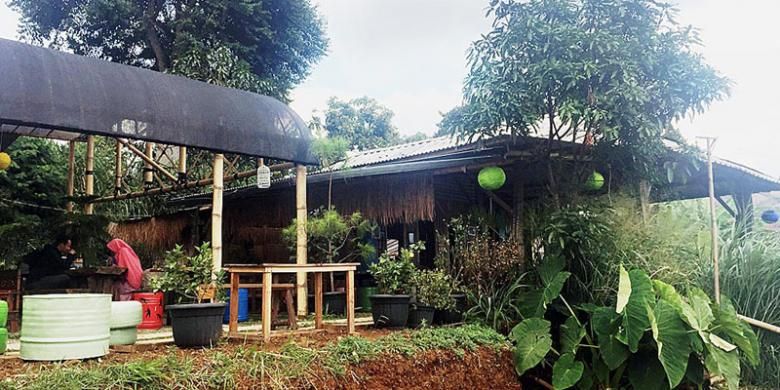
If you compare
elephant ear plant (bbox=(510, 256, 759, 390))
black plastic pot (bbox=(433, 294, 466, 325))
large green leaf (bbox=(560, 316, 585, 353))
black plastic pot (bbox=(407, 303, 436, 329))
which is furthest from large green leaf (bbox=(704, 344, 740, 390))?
black plastic pot (bbox=(407, 303, 436, 329))

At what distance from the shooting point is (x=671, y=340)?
196 inches

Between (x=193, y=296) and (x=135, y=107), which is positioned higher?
(x=135, y=107)

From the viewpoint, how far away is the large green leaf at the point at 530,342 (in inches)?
215

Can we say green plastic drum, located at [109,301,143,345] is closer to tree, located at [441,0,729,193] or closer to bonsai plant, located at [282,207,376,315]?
bonsai plant, located at [282,207,376,315]

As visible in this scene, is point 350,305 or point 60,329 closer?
point 60,329

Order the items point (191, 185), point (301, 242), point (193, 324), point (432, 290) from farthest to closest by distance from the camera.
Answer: point (191, 185) → point (301, 242) → point (432, 290) → point (193, 324)

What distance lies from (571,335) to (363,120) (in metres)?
20.1

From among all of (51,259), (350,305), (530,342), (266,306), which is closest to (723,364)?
(530,342)

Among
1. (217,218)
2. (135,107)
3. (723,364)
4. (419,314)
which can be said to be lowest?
(723,364)

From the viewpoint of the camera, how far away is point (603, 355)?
5.21 m

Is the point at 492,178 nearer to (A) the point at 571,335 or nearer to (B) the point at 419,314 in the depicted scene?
(B) the point at 419,314

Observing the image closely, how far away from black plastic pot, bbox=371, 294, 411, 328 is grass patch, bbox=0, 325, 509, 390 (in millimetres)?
666

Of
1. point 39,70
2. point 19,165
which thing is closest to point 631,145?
point 39,70

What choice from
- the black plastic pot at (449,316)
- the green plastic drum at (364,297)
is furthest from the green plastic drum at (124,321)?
the green plastic drum at (364,297)
